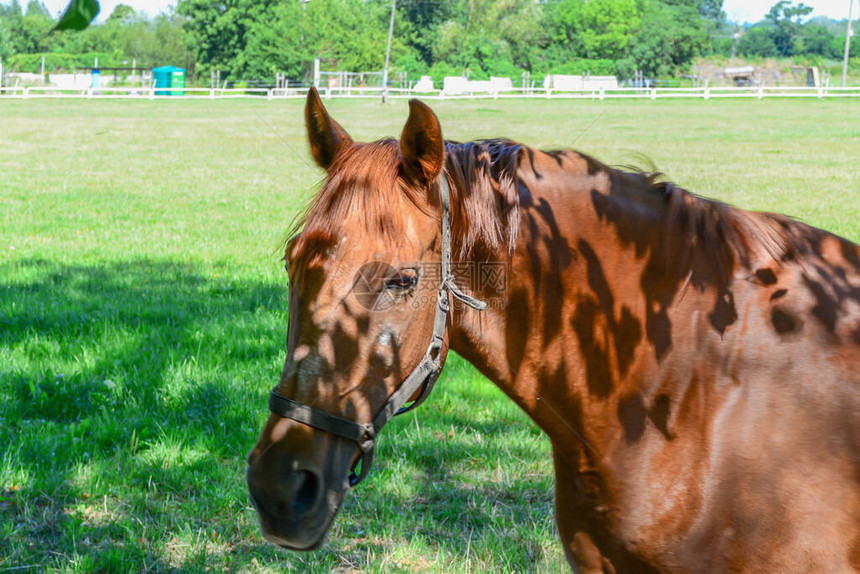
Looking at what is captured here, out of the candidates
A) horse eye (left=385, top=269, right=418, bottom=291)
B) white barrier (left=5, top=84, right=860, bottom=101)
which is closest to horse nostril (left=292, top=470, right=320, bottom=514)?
horse eye (left=385, top=269, right=418, bottom=291)

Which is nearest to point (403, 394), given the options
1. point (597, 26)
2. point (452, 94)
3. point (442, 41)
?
point (452, 94)

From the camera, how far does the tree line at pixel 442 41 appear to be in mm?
59531

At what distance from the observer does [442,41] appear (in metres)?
72.8

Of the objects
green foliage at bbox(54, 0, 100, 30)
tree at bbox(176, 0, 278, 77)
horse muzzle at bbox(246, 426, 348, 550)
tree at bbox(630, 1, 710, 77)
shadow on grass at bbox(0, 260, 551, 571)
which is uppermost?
tree at bbox(630, 1, 710, 77)

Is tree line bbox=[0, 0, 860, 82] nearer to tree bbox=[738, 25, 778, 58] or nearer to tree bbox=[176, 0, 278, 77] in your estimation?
tree bbox=[176, 0, 278, 77]

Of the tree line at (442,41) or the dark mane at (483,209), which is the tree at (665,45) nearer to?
the tree line at (442,41)

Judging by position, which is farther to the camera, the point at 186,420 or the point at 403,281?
the point at 186,420

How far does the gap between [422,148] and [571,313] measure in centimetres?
60

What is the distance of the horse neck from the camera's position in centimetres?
199

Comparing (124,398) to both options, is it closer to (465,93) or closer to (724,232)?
(724,232)

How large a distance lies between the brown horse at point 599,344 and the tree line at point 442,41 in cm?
5781

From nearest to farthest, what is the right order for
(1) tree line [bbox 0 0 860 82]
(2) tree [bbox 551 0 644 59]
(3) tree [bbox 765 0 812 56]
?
1. (1) tree line [bbox 0 0 860 82]
2. (2) tree [bbox 551 0 644 59]
3. (3) tree [bbox 765 0 812 56]

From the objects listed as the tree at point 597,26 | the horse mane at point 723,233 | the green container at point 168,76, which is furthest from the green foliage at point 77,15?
the tree at point 597,26

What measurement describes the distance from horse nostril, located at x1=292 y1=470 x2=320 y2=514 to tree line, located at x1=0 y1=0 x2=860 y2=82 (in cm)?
5813
